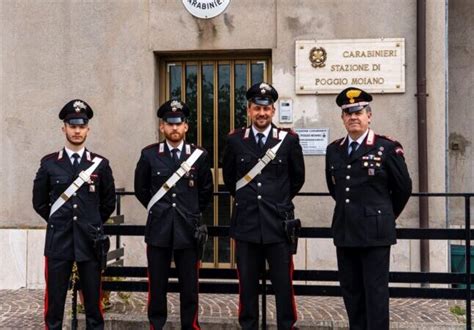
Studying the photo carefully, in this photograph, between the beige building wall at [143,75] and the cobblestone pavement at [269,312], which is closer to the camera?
the cobblestone pavement at [269,312]

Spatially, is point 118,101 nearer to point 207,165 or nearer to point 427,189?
point 207,165

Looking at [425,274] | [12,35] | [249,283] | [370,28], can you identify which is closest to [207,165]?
[249,283]

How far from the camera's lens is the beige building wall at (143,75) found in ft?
21.4

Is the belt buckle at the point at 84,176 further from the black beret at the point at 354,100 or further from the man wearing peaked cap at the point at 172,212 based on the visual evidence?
the black beret at the point at 354,100

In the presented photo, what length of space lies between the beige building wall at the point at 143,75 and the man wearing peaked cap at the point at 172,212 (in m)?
2.35

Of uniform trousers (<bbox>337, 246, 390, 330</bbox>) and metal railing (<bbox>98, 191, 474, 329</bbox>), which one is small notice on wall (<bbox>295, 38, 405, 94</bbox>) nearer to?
metal railing (<bbox>98, 191, 474, 329</bbox>)

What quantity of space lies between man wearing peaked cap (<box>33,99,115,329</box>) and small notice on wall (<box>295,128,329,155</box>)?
9.48ft

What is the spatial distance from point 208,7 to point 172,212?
331 cm

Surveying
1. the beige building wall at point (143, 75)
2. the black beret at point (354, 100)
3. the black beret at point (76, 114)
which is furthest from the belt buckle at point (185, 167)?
the beige building wall at point (143, 75)

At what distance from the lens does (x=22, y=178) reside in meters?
7.01

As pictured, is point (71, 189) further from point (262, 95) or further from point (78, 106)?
point (262, 95)

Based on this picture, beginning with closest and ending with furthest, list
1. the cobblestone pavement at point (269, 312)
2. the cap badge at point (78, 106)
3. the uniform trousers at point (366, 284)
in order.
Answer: the uniform trousers at point (366, 284)
the cap badge at point (78, 106)
the cobblestone pavement at point (269, 312)

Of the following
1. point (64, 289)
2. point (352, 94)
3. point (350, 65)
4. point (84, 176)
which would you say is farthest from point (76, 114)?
point (350, 65)

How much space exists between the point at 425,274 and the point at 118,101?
412 centimetres
